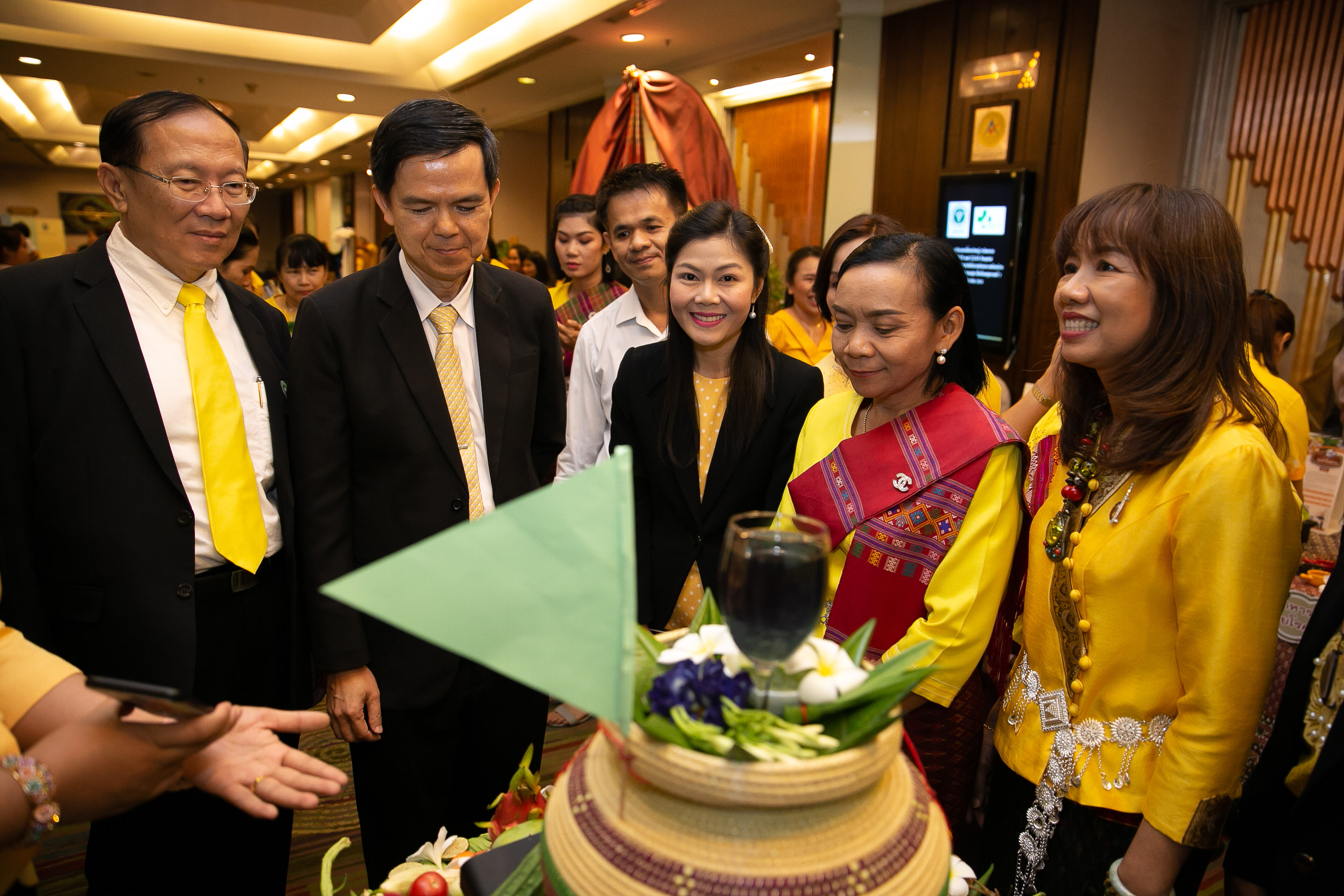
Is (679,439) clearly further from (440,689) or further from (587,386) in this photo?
(440,689)

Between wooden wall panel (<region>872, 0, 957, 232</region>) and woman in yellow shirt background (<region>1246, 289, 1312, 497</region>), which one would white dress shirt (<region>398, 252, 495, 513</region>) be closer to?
woman in yellow shirt background (<region>1246, 289, 1312, 497</region>)

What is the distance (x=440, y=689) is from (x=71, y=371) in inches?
35.8

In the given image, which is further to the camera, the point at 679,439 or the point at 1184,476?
the point at 679,439

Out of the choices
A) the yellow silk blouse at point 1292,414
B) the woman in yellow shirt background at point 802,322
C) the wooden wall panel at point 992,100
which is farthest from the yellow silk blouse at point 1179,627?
the wooden wall panel at point 992,100

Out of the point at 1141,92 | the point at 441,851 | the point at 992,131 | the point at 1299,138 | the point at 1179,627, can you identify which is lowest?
the point at 441,851

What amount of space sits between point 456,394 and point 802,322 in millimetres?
2371

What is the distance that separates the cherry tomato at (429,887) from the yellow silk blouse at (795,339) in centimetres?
279

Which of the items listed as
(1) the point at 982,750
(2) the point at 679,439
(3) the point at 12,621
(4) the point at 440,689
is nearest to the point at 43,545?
(3) the point at 12,621

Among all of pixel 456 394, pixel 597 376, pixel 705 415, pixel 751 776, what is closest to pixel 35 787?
Answer: pixel 751 776

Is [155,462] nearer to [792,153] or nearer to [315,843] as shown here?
[315,843]

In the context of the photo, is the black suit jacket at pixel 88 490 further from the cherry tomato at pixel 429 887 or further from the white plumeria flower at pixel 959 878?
the white plumeria flower at pixel 959 878

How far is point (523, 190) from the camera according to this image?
1330 centimetres

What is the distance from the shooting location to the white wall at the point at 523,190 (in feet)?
41.2

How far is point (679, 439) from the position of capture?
1.92m
